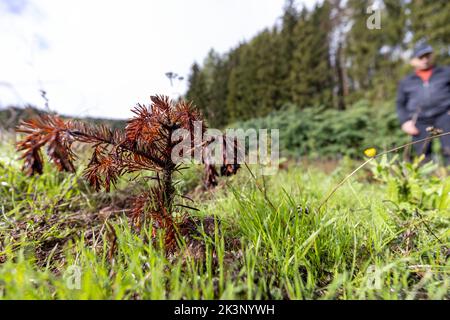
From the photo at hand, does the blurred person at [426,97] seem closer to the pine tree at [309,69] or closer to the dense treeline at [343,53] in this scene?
the dense treeline at [343,53]

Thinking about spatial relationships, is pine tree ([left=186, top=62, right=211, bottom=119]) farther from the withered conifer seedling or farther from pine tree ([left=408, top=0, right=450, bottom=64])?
pine tree ([left=408, top=0, right=450, bottom=64])

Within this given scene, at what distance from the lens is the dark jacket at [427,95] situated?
3217 millimetres

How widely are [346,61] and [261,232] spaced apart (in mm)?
17290

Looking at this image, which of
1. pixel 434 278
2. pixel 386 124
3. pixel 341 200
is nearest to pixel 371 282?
pixel 434 278

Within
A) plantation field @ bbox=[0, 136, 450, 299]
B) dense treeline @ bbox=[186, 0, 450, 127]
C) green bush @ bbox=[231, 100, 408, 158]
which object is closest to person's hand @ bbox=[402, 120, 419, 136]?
plantation field @ bbox=[0, 136, 450, 299]

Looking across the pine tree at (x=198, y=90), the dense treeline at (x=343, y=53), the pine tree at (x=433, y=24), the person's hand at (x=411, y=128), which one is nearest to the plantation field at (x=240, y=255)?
the pine tree at (x=198, y=90)

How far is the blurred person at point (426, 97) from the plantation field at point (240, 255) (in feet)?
7.53

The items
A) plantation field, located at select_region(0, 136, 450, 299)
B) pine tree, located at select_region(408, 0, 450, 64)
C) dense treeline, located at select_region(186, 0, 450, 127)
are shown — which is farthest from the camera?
dense treeline, located at select_region(186, 0, 450, 127)

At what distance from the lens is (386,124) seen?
25.5ft

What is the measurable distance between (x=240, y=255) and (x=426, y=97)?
13.0 ft

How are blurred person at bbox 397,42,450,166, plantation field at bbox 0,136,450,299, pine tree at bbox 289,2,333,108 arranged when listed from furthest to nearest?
pine tree at bbox 289,2,333,108
blurred person at bbox 397,42,450,166
plantation field at bbox 0,136,450,299

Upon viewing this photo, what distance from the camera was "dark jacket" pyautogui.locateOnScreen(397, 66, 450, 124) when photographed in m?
3.22

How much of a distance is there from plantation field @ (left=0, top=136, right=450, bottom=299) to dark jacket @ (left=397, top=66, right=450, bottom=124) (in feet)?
7.74
